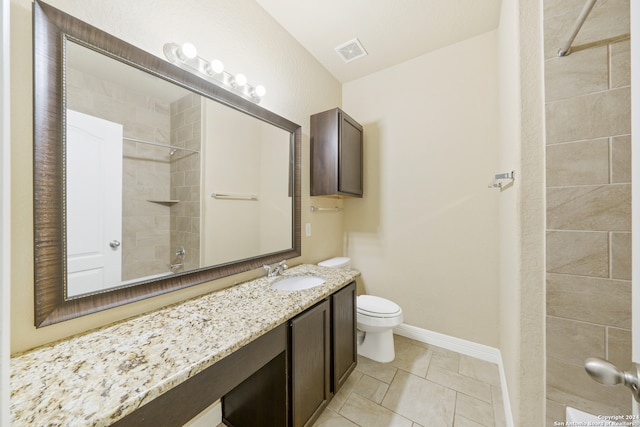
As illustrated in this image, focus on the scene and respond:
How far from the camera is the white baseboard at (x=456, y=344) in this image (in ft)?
6.16

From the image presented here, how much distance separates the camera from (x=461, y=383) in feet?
5.43

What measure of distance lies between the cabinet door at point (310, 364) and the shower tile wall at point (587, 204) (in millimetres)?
1028

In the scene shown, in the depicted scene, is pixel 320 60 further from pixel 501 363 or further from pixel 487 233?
pixel 501 363

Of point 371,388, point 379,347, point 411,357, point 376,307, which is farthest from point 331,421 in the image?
point 411,357

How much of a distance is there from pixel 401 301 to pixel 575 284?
146 cm

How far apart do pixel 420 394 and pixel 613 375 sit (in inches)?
53.0

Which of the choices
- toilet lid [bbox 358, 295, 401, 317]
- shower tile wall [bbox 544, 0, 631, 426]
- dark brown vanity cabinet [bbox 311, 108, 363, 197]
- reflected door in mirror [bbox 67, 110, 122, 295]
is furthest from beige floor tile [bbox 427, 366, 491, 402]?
reflected door in mirror [bbox 67, 110, 122, 295]

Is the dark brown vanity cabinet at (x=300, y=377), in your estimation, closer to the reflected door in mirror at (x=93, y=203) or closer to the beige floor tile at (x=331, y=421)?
the beige floor tile at (x=331, y=421)

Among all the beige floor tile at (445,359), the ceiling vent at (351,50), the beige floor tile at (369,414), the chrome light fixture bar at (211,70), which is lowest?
the beige floor tile at (369,414)

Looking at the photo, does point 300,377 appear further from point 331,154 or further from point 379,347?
point 331,154

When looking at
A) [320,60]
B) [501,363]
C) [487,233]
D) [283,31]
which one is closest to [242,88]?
[283,31]

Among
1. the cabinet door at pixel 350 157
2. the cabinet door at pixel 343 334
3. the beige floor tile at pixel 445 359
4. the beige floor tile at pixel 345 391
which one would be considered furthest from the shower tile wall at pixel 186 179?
the beige floor tile at pixel 445 359

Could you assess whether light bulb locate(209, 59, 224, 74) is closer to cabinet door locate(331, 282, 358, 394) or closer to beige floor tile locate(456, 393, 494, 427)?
cabinet door locate(331, 282, 358, 394)

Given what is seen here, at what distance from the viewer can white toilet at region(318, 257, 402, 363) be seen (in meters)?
1.80
